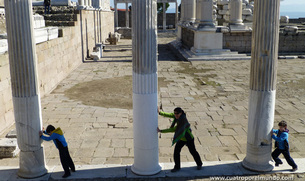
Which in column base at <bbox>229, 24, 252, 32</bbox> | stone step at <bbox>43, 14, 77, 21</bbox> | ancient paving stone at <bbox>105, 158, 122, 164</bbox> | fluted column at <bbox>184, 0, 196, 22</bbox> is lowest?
ancient paving stone at <bbox>105, 158, 122, 164</bbox>

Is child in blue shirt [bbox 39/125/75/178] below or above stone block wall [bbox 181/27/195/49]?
below

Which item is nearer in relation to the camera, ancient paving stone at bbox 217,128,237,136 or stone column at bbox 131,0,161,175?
stone column at bbox 131,0,161,175

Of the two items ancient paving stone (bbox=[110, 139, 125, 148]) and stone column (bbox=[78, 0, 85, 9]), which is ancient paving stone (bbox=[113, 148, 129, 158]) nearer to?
ancient paving stone (bbox=[110, 139, 125, 148])

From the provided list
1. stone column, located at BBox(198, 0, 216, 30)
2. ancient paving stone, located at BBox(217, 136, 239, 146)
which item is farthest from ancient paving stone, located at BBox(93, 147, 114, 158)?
stone column, located at BBox(198, 0, 216, 30)

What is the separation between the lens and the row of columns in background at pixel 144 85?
4.93 metres

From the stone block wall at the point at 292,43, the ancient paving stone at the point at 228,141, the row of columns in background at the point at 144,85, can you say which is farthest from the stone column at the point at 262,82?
the stone block wall at the point at 292,43

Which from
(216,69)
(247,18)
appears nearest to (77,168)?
(216,69)

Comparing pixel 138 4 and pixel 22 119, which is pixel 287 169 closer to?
pixel 138 4

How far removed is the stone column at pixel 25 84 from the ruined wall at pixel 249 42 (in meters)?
15.1

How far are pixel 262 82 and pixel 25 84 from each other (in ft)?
11.9

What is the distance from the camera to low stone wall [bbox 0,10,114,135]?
7789mm

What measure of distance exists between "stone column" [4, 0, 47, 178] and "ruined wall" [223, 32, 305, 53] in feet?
49.4

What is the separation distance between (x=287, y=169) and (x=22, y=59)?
4502mm

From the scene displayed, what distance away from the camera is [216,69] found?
50.0 feet
